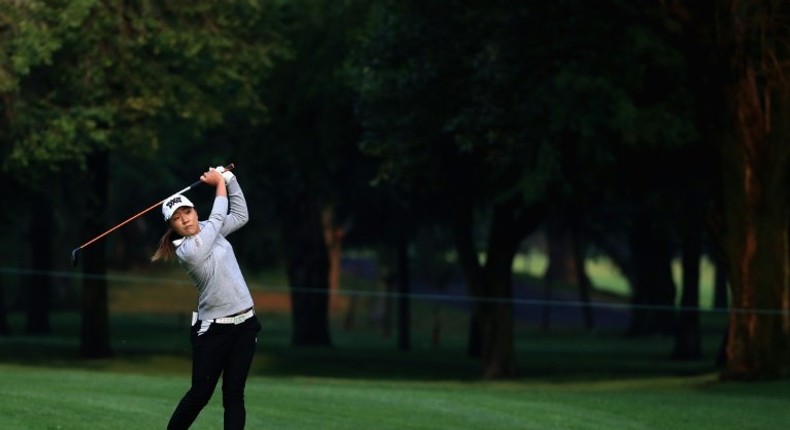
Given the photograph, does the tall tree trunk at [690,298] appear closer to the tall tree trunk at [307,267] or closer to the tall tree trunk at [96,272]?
the tall tree trunk at [307,267]

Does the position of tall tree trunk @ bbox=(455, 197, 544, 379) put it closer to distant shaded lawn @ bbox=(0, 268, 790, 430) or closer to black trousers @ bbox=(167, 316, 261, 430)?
distant shaded lawn @ bbox=(0, 268, 790, 430)

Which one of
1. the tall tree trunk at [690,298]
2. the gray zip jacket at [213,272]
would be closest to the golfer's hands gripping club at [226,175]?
the gray zip jacket at [213,272]

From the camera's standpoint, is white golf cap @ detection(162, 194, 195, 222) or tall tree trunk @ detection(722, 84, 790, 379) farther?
tall tree trunk @ detection(722, 84, 790, 379)

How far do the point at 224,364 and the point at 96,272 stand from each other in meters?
27.4

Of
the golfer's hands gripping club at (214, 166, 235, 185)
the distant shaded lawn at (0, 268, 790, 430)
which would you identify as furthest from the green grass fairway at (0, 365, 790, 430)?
the golfer's hands gripping club at (214, 166, 235, 185)

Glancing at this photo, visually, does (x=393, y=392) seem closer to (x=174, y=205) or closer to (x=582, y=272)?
(x=174, y=205)

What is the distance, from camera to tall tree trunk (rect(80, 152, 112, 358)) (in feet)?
129

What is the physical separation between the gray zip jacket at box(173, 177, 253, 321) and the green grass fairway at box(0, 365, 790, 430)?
13.3ft

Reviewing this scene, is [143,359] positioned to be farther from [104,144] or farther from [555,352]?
[555,352]

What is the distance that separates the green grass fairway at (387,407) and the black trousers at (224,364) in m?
3.73

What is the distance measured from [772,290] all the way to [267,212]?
28640 millimetres

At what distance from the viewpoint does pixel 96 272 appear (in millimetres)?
39781

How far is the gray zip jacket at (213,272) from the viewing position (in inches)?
495

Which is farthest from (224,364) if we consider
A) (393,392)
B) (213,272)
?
(393,392)
